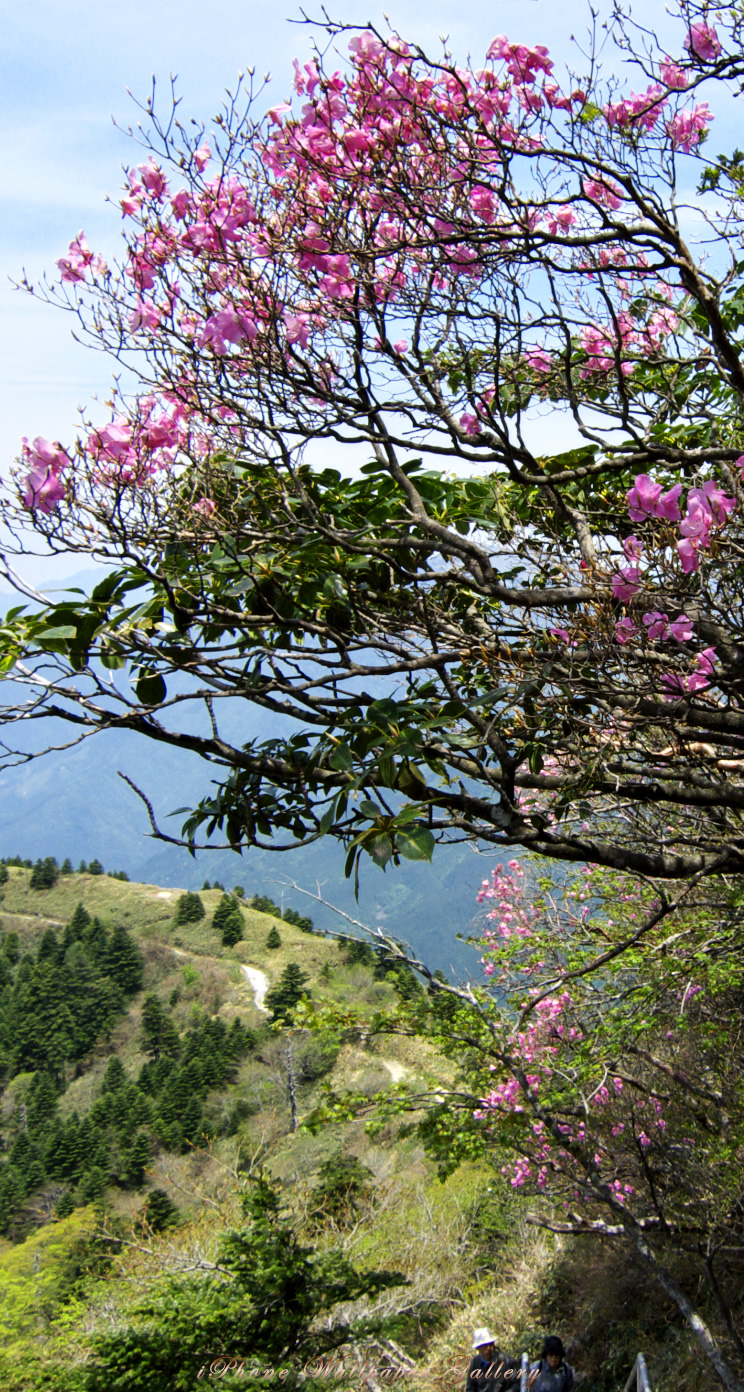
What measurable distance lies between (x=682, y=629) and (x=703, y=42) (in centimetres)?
178

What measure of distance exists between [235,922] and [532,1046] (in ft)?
147

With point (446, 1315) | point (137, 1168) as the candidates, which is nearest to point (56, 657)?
point (446, 1315)

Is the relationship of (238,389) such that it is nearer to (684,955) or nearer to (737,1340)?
(684,955)

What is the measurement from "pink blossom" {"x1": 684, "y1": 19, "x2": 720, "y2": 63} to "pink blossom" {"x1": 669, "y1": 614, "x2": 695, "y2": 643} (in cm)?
169

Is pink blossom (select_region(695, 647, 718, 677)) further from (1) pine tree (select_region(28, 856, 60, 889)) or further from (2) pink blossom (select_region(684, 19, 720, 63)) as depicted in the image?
(1) pine tree (select_region(28, 856, 60, 889))

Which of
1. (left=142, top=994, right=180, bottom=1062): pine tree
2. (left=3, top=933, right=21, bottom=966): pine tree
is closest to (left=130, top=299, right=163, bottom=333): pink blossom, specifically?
(left=142, top=994, right=180, bottom=1062): pine tree

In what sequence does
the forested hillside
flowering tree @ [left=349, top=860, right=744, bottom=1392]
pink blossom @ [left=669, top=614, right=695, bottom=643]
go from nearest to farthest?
pink blossom @ [left=669, top=614, right=695, bottom=643]
flowering tree @ [left=349, top=860, right=744, bottom=1392]
the forested hillside

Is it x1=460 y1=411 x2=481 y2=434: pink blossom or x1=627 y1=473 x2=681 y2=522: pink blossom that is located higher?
x1=460 y1=411 x2=481 y2=434: pink blossom

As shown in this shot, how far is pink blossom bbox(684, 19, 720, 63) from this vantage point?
2482mm

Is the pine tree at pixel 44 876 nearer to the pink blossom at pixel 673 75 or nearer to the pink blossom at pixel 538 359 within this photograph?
the pink blossom at pixel 538 359

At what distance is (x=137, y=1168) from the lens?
29.3 meters

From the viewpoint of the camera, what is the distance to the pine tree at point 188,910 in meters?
51.9

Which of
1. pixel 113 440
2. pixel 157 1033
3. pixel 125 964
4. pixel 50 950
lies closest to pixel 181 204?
pixel 113 440

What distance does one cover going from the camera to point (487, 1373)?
663cm
